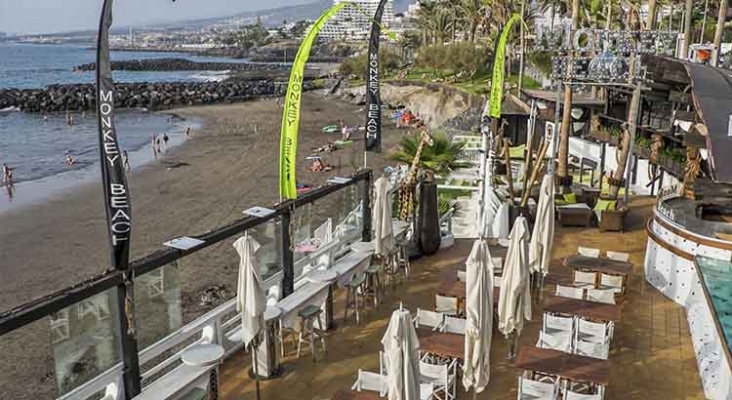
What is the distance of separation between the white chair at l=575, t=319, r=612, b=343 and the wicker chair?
285 inches

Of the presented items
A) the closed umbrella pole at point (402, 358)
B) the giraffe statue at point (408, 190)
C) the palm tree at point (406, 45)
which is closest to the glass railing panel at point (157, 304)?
the closed umbrella pole at point (402, 358)

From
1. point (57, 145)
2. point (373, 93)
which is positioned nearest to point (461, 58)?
point (57, 145)

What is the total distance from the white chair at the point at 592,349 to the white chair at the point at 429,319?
76.9 inches

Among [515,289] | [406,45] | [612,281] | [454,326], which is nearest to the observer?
[515,289]

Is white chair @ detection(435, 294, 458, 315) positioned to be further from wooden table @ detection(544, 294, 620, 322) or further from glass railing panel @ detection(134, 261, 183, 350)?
glass railing panel @ detection(134, 261, 183, 350)

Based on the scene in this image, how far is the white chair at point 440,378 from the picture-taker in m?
8.03

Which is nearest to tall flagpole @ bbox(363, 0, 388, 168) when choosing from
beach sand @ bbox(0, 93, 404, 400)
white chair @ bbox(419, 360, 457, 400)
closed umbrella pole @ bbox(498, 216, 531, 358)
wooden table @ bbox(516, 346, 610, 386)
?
beach sand @ bbox(0, 93, 404, 400)

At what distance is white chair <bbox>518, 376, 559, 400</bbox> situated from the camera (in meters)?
7.73

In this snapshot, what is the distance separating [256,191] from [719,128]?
2239 centimetres

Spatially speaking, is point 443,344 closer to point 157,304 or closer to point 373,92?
point 157,304

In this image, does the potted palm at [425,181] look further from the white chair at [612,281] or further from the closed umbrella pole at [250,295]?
the closed umbrella pole at [250,295]

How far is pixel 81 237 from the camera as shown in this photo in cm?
2373

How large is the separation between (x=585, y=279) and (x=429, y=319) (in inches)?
139

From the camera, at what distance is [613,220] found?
16297 mm
